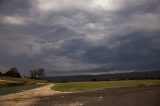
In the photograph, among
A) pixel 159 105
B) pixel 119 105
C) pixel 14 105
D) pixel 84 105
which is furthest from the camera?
pixel 14 105

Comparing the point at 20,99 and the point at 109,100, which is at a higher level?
the point at 20,99

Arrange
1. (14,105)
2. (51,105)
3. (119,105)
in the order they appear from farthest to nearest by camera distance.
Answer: (14,105) → (51,105) → (119,105)

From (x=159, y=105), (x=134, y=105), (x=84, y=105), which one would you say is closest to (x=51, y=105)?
(x=84, y=105)

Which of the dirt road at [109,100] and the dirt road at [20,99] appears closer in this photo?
the dirt road at [109,100]

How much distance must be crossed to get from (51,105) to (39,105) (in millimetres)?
1687

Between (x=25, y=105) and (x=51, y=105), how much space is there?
4.20 metres

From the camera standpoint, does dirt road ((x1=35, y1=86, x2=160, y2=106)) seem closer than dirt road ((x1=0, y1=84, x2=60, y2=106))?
Yes

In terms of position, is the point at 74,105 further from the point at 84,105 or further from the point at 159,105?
the point at 159,105

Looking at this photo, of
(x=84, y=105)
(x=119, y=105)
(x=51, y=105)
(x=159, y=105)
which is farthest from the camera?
(x=51, y=105)

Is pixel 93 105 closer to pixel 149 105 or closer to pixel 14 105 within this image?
pixel 149 105

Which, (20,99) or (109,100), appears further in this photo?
(20,99)

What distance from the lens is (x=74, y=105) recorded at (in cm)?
3878

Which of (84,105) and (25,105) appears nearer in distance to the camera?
(84,105)

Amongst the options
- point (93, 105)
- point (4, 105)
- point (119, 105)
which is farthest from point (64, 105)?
point (4, 105)
